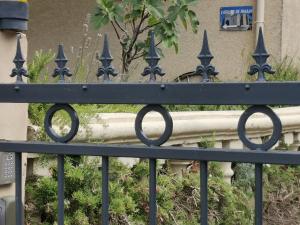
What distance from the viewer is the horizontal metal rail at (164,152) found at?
2072mm

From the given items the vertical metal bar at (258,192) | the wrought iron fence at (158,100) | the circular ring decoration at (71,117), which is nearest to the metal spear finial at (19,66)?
the wrought iron fence at (158,100)

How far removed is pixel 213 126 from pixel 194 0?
57.8 inches

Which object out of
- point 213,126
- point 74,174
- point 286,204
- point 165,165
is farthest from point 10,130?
point 286,204

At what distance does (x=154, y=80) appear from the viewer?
222cm

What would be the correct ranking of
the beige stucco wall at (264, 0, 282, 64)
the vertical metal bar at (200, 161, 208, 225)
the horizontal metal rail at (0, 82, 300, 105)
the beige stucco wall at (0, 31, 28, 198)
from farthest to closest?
1. the beige stucco wall at (264, 0, 282, 64)
2. the beige stucco wall at (0, 31, 28, 198)
3. the vertical metal bar at (200, 161, 208, 225)
4. the horizontal metal rail at (0, 82, 300, 105)

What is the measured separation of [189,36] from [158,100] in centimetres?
Result: 775

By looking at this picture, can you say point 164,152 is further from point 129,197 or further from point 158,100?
point 129,197

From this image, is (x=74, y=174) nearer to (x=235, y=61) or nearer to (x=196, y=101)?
(x=196, y=101)

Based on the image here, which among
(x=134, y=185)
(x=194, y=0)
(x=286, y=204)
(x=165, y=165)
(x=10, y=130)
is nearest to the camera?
(x=10, y=130)

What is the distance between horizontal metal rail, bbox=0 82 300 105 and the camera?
6.75 feet

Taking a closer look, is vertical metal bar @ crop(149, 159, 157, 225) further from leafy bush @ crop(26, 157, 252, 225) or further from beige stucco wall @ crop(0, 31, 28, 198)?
leafy bush @ crop(26, 157, 252, 225)

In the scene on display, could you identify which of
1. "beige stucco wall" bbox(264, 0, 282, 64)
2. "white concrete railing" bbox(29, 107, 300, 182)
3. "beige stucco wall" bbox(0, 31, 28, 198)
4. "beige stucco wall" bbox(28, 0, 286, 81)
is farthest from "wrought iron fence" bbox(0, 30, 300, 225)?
"beige stucco wall" bbox(264, 0, 282, 64)

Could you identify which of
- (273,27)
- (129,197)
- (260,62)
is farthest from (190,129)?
(273,27)

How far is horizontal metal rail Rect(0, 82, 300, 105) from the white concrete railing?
79 centimetres
